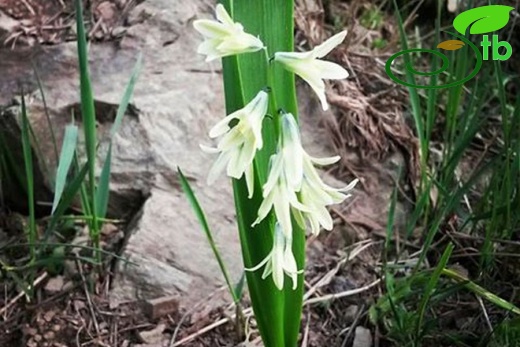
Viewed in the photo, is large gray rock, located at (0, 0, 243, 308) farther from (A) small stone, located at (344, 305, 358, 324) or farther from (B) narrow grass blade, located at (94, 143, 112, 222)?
(A) small stone, located at (344, 305, 358, 324)

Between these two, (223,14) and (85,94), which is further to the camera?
(85,94)

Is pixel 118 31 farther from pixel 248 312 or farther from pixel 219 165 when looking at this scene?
pixel 219 165

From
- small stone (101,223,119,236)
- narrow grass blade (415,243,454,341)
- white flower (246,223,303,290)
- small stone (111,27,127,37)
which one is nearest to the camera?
white flower (246,223,303,290)

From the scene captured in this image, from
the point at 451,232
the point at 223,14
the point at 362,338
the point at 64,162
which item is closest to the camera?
the point at 223,14

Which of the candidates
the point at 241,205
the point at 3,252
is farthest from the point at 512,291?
the point at 3,252

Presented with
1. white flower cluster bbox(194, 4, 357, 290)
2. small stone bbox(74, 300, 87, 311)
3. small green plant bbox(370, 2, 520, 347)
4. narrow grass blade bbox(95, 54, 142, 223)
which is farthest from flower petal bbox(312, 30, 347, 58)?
small stone bbox(74, 300, 87, 311)

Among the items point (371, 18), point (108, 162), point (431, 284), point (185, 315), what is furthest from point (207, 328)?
point (371, 18)

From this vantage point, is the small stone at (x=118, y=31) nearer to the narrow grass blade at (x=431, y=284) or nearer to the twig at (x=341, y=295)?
the twig at (x=341, y=295)
